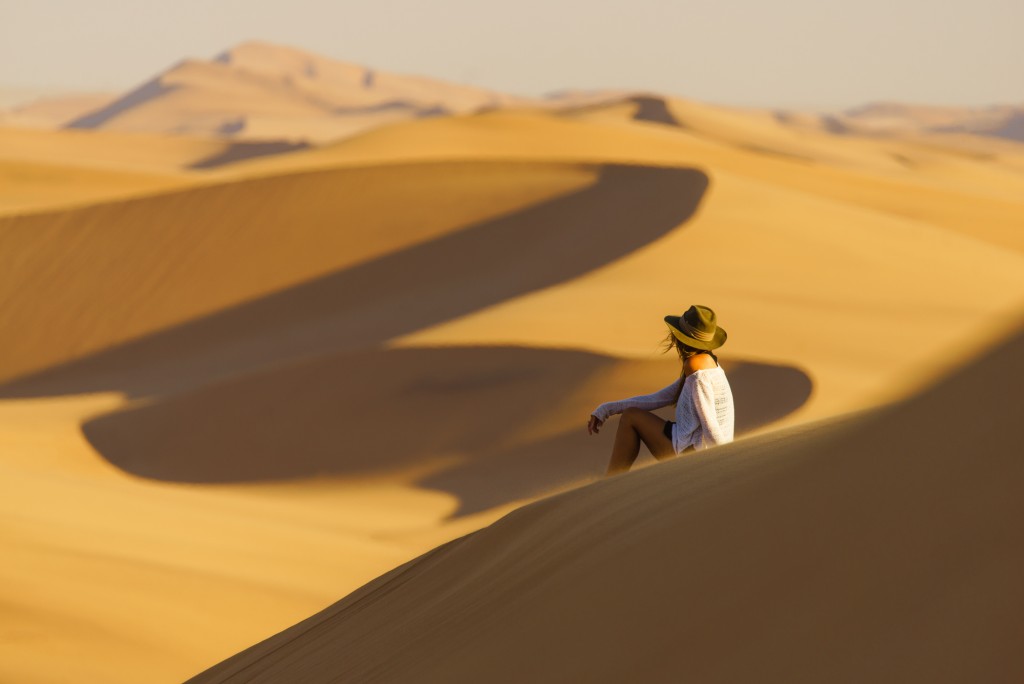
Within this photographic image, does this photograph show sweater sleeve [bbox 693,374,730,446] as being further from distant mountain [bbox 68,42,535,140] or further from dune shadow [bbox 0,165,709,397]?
distant mountain [bbox 68,42,535,140]

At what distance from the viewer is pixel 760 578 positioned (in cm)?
325

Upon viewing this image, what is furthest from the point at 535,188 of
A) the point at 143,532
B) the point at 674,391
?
the point at 674,391

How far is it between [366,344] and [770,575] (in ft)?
44.5

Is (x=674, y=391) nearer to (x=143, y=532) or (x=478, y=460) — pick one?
(x=143, y=532)

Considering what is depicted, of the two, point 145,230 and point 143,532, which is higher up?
point 143,532

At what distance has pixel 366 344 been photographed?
16.6m

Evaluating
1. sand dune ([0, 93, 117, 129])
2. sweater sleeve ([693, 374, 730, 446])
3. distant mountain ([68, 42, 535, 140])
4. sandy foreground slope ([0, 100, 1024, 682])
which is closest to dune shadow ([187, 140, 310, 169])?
sandy foreground slope ([0, 100, 1024, 682])

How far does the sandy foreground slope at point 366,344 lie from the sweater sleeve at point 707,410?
610 mm

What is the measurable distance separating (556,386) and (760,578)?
10098 mm

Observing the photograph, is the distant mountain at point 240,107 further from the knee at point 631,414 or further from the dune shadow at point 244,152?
the knee at point 631,414

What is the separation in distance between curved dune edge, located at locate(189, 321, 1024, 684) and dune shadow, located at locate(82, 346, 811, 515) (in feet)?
23.4

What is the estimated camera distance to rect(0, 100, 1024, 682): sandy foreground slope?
7.82 m

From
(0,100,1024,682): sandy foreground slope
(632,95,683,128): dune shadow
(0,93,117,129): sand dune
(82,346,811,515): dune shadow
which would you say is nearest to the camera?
(0,100,1024,682): sandy foreground slope

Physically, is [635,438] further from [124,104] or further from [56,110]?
[56,110]
